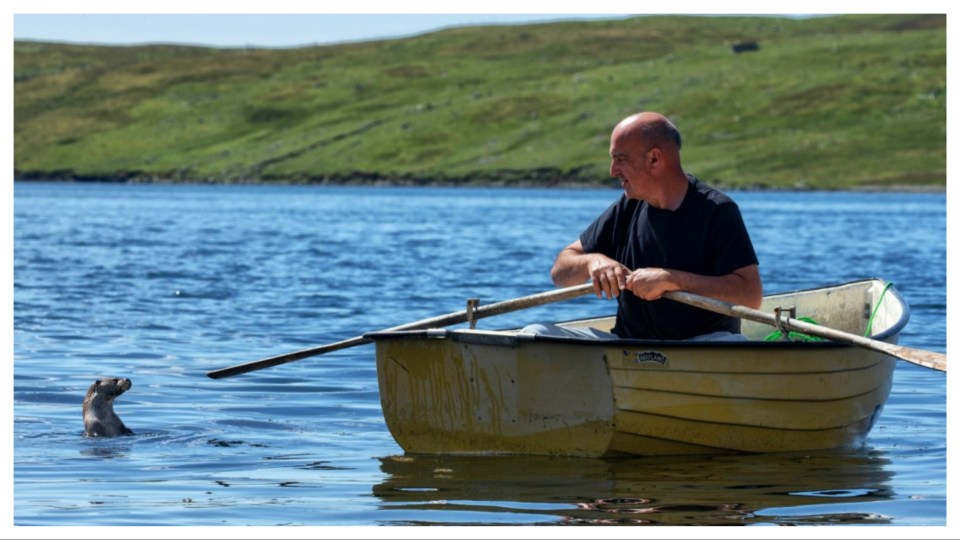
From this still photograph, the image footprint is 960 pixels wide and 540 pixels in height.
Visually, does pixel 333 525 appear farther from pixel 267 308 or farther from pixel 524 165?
pixel 524 165

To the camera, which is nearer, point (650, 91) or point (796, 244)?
point (796, 244)

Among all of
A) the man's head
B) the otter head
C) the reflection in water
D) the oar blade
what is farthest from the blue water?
the man's head

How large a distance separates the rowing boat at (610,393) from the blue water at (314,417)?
173mm

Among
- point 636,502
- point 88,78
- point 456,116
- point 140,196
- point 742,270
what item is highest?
point 88,78

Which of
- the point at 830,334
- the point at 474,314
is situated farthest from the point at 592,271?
the point at 830,334

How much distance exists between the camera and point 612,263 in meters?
9.77

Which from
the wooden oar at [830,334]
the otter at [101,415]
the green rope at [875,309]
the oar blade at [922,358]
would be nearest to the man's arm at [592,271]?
the wooden oar at [830,334]

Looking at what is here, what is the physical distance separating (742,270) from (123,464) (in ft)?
14.9

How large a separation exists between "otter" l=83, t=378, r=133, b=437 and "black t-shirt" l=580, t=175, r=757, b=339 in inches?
162

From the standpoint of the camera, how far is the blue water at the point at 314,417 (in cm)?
883

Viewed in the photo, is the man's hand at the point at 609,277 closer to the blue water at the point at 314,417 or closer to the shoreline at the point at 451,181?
the blue water at the point at 314,417

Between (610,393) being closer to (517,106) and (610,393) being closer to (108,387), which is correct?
(108,387)

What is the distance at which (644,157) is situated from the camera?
9.83m

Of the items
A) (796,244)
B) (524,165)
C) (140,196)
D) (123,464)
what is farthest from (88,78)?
(123,464)
